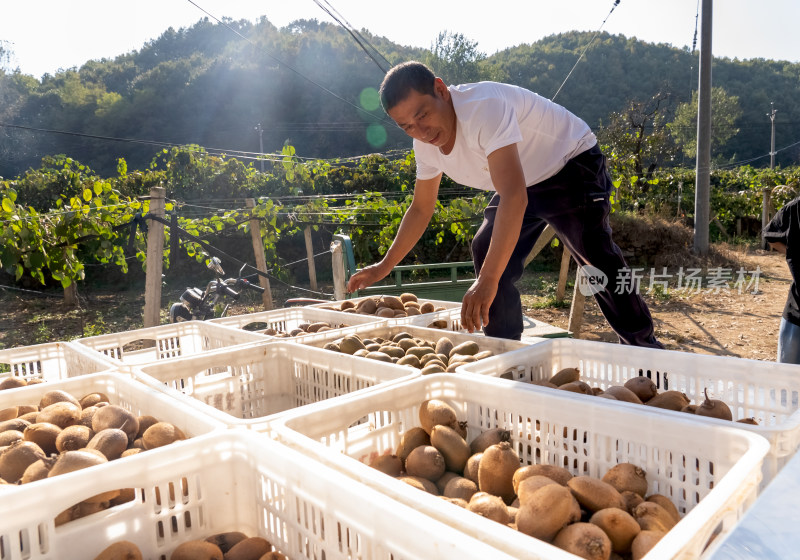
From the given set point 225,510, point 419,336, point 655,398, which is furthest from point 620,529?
point 419,336

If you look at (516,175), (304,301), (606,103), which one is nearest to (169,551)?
(516,175)

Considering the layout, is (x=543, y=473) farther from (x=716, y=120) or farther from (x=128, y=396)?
(x=716, y=120)

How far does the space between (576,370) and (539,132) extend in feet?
3.88

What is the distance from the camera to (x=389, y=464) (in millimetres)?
1442

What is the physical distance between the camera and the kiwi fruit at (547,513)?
3.43 feet

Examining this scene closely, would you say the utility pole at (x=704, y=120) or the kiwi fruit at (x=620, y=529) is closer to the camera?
the kiwi fruit at (x=620, y=529)

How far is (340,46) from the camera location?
3272 cm

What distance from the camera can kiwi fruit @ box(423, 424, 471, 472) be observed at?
4.75ft

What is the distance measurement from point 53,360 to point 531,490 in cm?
239

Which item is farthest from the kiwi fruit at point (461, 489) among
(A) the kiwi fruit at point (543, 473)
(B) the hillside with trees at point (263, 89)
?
(B) the hillside with trees at point (263, 89)

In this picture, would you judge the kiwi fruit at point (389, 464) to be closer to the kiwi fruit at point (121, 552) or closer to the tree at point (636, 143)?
the kiwi fruit at point (121, 552)

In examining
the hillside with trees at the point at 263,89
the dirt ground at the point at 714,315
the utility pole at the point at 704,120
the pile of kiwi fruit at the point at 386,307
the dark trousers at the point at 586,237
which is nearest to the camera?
the dark trousers at the point at 586,237

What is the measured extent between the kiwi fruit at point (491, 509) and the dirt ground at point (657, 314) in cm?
619

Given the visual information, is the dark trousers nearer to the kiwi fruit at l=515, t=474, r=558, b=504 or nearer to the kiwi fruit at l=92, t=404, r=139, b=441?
the kiwi fruit at l=515, t=474, r=558, b=504
